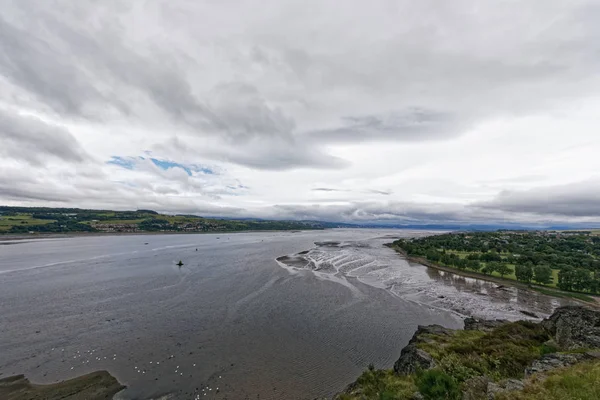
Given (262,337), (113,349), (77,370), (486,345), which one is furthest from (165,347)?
(486,345)

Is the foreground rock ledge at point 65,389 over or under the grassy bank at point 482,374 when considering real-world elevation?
under

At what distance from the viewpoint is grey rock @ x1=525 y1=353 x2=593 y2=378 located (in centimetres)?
1502

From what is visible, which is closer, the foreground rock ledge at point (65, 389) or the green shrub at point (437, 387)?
the green shrub at point (437, 387)

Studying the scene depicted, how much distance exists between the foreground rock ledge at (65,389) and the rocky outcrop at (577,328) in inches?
1493

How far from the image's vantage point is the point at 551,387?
11.8 m

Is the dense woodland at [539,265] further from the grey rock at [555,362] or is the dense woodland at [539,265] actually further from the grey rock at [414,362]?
the grey rock at [555,362]

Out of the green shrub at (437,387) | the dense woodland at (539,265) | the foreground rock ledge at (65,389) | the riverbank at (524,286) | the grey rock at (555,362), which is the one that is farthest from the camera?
the dense woodland at (539,265)

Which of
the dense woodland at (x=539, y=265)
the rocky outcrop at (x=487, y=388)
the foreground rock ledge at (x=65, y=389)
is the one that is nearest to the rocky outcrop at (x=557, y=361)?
the rocky outcrop at (x=487, y=388)

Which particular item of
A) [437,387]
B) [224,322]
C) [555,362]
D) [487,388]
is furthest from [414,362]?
[224,322]

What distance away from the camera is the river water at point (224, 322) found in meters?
26.2

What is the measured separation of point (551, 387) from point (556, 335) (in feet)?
57.1

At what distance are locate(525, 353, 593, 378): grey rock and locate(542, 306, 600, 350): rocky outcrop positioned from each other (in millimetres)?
5665

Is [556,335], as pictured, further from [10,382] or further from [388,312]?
[10,382]

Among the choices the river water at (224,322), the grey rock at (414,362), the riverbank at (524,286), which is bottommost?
the riverbank at (524,286)
